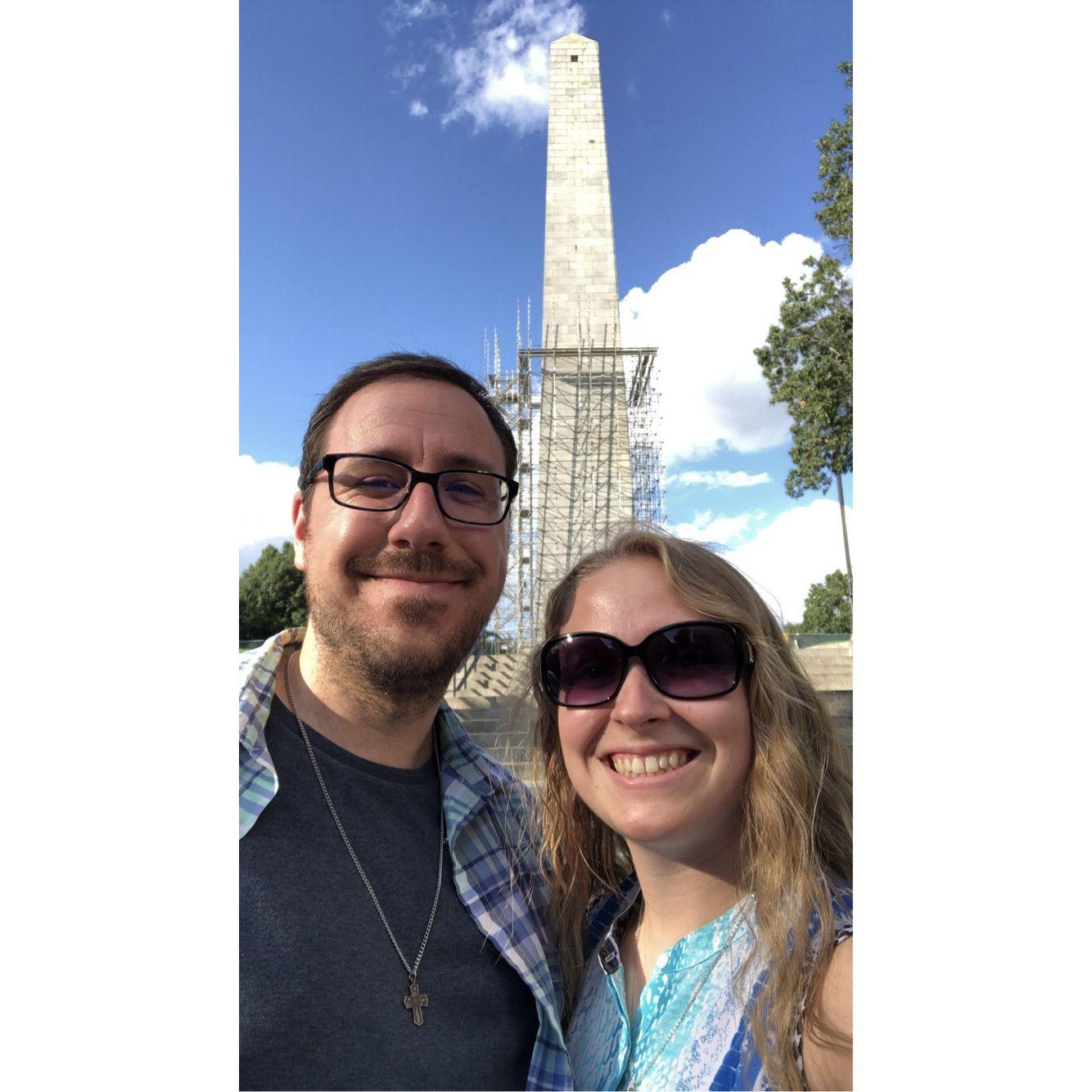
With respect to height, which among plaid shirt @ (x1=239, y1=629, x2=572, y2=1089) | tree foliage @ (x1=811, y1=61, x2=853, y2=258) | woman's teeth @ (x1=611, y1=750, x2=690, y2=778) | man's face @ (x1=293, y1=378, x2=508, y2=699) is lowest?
plaid shirt @ (x1=239, y1=629, x2=572, y2=1089)

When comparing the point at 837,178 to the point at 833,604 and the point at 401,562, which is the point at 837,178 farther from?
the point at 401,562

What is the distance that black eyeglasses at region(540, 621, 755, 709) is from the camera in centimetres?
117

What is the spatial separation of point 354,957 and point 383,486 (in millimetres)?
739

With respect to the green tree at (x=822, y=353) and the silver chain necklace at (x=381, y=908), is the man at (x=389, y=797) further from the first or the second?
the green tree at (x=822, y=353)

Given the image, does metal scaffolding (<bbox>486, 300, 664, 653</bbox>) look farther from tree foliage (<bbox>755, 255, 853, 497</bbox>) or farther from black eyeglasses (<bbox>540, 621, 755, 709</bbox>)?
black eyeglasses (<bbox>540, 621, 755, 709</bbox>)

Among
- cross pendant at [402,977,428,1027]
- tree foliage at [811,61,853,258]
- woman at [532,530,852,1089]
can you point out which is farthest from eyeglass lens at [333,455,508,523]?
tree foliage at [811,61,853,258]

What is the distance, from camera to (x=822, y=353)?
26.0 ft

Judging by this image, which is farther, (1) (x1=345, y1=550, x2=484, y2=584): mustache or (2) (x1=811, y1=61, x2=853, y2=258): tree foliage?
(2) (x1=811, y1=61, x2=853, y2=258): tree foliage

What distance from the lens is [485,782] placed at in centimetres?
142

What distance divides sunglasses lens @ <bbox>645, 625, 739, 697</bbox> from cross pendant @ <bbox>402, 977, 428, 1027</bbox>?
0.59 metres
